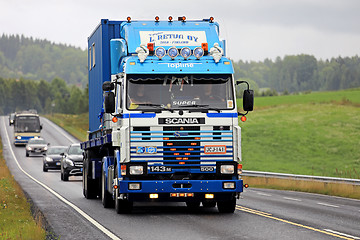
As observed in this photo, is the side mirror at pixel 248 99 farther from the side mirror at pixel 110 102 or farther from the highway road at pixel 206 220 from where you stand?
the side mirror at pixel 110 102

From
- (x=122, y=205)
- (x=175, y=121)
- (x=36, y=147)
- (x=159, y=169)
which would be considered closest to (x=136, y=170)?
(x=159, y=169)

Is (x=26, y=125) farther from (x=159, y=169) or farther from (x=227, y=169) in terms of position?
(x=227, y=169)

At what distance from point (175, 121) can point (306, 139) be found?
5400cm

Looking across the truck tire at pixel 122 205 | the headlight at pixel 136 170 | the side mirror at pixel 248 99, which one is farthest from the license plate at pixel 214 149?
the truck tire at pixel 122 205

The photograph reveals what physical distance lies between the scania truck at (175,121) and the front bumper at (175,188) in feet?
0.07

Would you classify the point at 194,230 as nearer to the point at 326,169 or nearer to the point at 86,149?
the point at 86,149

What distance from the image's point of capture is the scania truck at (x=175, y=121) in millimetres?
15047

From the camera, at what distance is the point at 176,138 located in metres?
15.0

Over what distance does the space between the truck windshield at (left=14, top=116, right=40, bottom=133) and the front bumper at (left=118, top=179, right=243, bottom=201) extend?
6061 cm

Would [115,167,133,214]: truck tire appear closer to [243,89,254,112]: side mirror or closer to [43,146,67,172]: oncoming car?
[243,89,254,112]: side mirror

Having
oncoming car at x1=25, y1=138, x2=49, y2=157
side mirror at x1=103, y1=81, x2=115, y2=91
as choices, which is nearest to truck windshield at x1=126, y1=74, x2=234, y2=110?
side mirror at x1=103, y1=81, x2=115, y2=91

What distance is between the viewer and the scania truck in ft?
49.4

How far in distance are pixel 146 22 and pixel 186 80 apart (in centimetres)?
223

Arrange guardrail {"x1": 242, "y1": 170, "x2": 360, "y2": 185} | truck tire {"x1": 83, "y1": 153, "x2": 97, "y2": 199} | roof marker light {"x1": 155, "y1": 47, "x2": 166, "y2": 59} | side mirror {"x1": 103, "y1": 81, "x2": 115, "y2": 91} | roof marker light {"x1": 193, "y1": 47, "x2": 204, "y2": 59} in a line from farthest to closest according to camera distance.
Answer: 1. guardrail {"x1": 242, "y1": 170, "x2": 360, "y2": 185}
2. truck tire {"x1": 83, "y1": 153, "x2": 97, "y2": 199}
3. roof marker light {"x1": 193, "y1": 47, "x2": 204, "y2": 59}
4. roof marker light {"x1": 155, "y1": 47, "x2": 166, "y2": 59}
5. side mirror {"x1": 103, "y1": 81, "x2": 115, "y2": 91}
